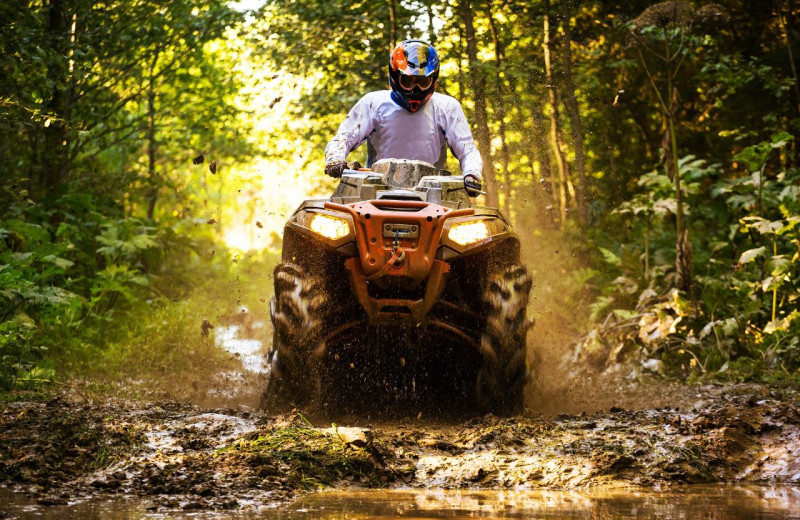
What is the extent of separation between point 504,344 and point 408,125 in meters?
2.38

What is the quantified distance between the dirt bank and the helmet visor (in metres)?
3.18

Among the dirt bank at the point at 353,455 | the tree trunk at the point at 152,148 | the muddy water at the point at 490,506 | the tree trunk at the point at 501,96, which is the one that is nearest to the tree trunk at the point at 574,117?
the tree trunk at the point at 501,96

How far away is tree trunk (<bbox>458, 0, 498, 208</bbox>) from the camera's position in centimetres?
1298

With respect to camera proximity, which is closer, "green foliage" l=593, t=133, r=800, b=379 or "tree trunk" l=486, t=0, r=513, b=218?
"green foliage" l=593, t=133, r=800, b=379

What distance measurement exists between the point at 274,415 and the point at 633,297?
5.43 m

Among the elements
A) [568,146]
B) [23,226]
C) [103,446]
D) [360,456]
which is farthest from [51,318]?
[568,146]

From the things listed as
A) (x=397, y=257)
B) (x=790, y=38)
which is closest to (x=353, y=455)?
(x=397, y=257)

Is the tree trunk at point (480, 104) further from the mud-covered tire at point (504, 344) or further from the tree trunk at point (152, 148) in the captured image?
the mud-covered tire at point (504, 344)

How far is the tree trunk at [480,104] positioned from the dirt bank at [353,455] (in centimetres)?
721

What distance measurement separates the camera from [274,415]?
22.5 ft

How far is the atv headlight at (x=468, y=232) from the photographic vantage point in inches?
254

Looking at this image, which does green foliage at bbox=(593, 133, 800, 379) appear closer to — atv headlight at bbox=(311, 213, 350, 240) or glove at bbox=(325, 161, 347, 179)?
glove at bbox=(325, 161, 347, 179)

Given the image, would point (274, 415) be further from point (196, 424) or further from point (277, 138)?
point (277, 138)

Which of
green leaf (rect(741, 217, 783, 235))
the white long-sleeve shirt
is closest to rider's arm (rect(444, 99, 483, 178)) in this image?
the white long-sleeve shirt
